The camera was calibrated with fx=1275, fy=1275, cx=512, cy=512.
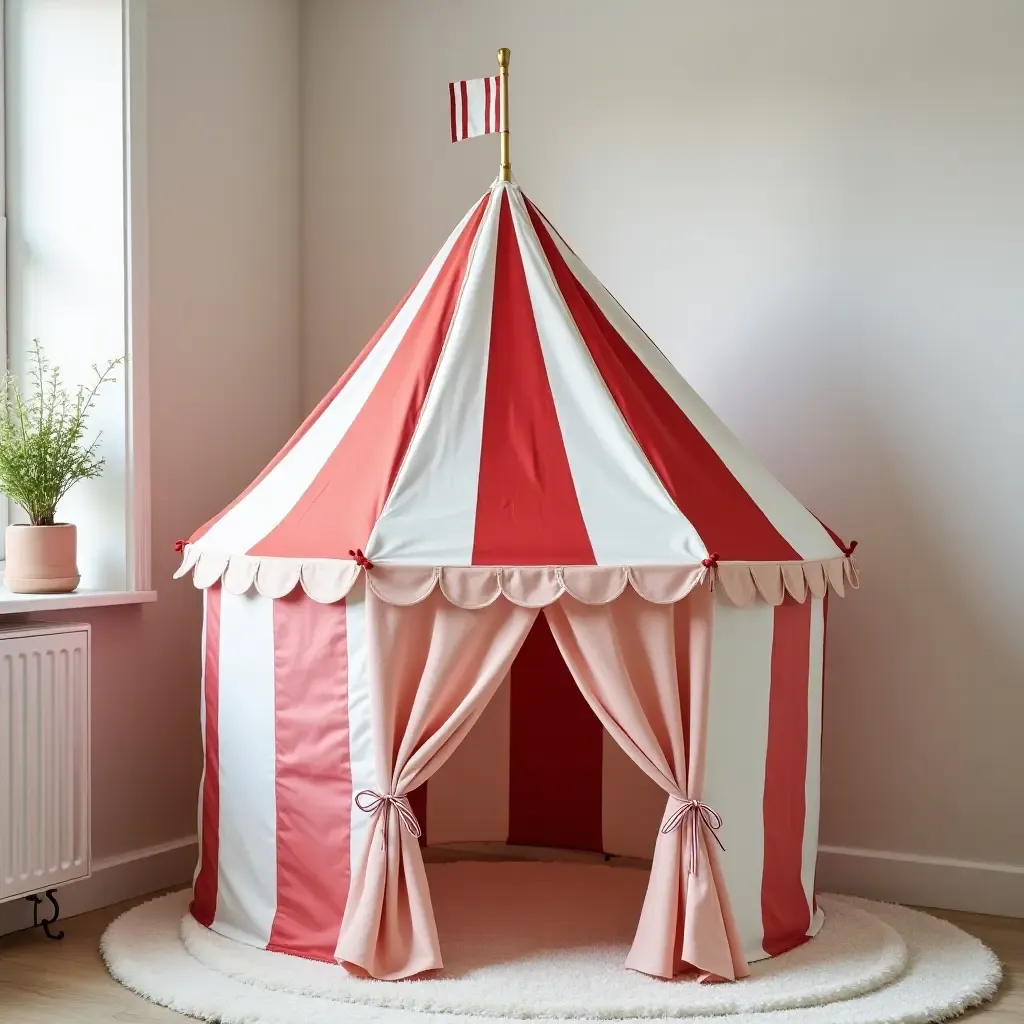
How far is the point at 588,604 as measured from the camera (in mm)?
2600

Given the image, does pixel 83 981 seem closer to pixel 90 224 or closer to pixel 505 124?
pixel 90 224

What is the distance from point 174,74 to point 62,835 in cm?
207

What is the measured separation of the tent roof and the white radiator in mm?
380

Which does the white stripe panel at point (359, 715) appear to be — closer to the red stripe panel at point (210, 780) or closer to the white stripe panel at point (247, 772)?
the white stripe panel at point (247, 772)

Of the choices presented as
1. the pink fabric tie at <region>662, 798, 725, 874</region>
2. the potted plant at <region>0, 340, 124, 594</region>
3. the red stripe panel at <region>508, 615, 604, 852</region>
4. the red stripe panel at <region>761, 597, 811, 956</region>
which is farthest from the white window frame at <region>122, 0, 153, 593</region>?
the red stripe panel at <region>761, 597, 811, 956</region>

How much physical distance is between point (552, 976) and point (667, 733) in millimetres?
562

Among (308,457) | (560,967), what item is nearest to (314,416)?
(308,457)

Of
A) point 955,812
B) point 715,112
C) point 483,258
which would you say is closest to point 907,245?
point 715,112

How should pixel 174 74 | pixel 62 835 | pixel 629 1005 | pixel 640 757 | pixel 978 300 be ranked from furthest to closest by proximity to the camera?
pixel 174 74 → pixel 978 300 → pixel 62 835 → pixel 640 757 → pixel 629 1005

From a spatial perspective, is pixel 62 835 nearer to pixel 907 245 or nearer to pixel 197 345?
pixel 197 345

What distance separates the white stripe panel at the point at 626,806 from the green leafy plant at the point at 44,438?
1.62m

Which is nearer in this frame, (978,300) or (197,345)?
(978,300)

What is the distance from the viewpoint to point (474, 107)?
3289 mm

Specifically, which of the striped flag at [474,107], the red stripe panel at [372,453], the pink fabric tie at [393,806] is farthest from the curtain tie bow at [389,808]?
the striped flag at [474,107]
